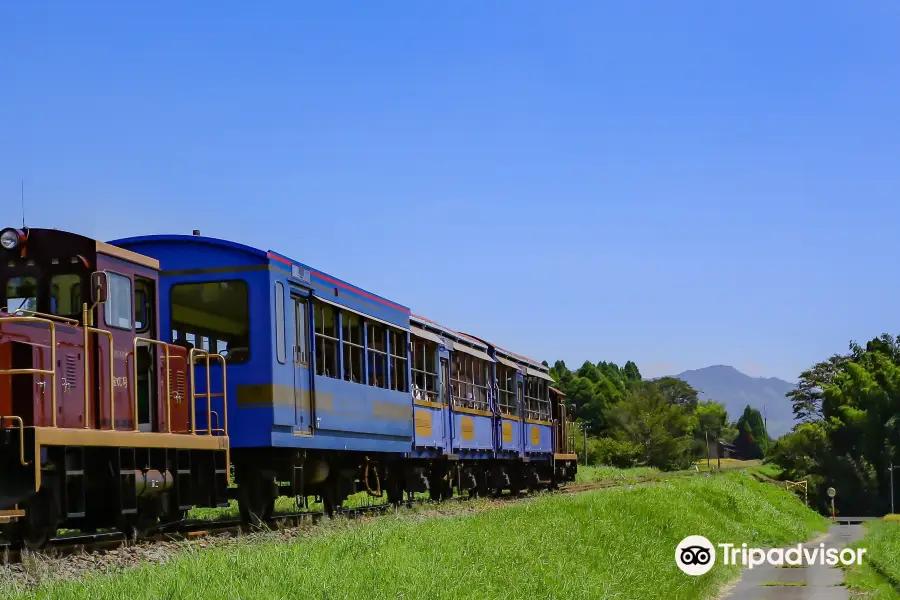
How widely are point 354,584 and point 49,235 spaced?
5.88m

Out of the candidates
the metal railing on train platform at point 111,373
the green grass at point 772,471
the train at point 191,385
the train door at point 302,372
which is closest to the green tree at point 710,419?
the green grass at point 772,471

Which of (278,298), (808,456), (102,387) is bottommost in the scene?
(808,456)

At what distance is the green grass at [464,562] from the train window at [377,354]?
94.7 inches

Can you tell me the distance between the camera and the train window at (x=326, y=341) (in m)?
16.9

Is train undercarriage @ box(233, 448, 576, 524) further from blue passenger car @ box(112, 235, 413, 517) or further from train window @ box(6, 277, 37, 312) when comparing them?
train window @ box(6, 277, 37, 312)

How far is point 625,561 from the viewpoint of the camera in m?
13.7

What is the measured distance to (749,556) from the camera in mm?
19812

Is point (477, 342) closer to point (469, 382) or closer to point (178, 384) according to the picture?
point (469, 382)

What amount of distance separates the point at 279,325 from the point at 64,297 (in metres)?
3.56

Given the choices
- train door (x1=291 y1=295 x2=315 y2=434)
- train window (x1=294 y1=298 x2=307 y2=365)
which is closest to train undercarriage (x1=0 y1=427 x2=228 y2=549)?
train door (x1=291 y1=295 x2=315 y2=434)

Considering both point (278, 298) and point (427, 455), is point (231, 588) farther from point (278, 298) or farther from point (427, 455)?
point (427, 455)

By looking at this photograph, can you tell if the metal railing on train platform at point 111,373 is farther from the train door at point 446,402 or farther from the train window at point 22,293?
the train door at point 446,402

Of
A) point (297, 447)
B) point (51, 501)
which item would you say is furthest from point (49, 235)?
point (297, 447)

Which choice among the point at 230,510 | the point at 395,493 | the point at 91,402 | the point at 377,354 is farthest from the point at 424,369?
the point at 91,402
